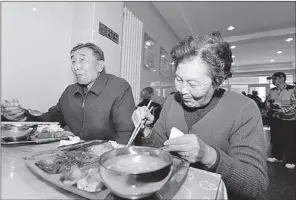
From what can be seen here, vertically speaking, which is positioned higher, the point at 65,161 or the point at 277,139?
the point at 65,161

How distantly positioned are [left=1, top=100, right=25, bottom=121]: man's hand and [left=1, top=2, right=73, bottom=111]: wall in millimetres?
450

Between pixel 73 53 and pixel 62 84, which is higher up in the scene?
pixel 73 53

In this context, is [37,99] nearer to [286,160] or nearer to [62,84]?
[62,84]

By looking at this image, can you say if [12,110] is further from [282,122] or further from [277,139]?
[277,139]

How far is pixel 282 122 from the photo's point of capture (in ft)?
12.1

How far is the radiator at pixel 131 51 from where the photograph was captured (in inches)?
121

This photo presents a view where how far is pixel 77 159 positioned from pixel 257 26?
6265 mm

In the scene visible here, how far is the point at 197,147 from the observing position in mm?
660

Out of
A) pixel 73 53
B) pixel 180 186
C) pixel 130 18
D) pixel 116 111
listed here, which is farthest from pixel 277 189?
pixel 130 18

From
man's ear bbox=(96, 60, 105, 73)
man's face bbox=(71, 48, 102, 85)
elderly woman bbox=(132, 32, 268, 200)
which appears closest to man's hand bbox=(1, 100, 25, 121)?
man's face bbox=(71, 48, 102, 85)

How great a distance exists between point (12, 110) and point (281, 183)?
3.41m

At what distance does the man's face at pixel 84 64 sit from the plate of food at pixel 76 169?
1.04 metres

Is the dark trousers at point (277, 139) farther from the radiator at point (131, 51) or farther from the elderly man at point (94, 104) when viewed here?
the elderly man at point (94, 104)

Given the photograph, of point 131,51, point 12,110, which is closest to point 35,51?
A: point 12,110
